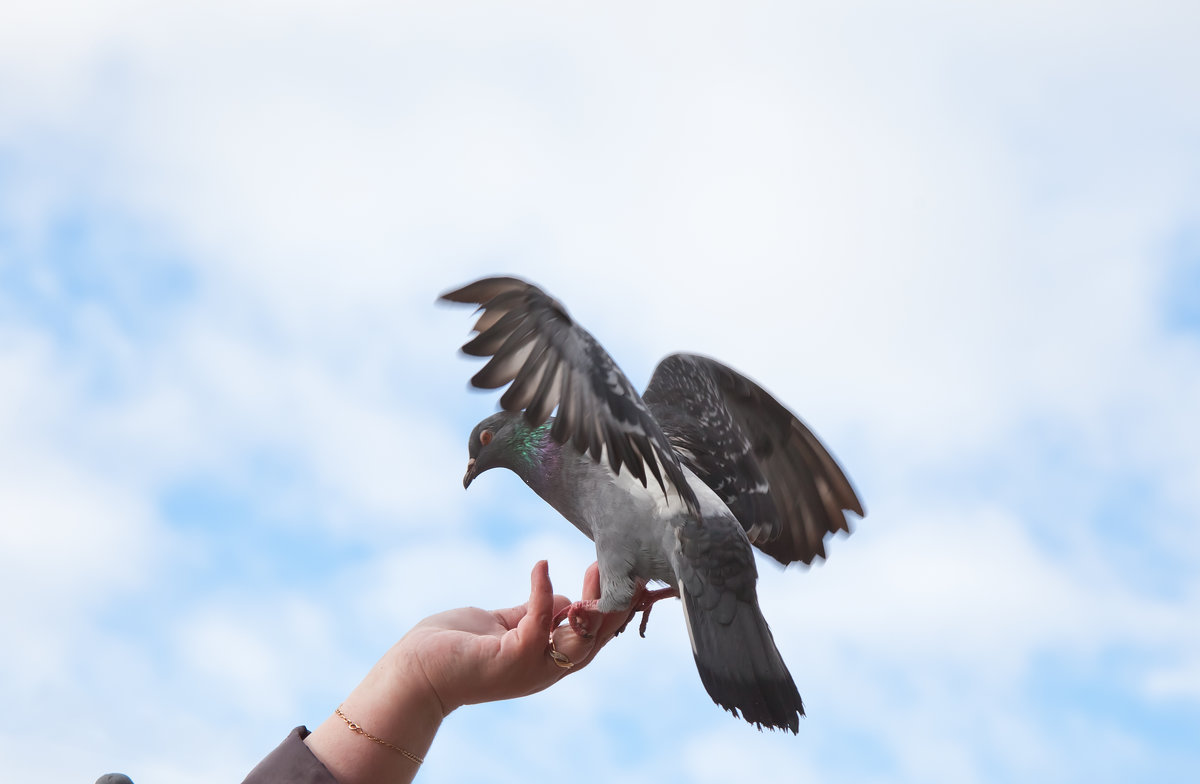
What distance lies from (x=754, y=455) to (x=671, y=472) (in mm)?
1135

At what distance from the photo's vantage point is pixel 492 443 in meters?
3.69

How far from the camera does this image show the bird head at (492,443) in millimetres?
3672

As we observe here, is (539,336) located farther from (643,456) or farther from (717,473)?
(717,473)

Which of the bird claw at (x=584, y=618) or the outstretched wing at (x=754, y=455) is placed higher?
the outstretched wing at (x=754, y=455)

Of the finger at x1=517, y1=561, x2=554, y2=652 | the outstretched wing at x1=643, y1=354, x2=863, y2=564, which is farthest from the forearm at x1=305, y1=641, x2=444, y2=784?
the outstretched wing at x1=643, y1=354, x2=863, y2=564

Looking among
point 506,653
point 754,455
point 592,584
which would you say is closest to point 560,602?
point 592,584

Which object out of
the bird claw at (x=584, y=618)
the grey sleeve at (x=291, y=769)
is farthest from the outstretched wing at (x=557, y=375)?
the grey sleeve at (x=291, y=769)

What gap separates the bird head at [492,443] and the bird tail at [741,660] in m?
1.01

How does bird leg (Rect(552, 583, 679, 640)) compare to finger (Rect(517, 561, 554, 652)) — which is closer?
finger (Rect(517, 561, 554, 652))

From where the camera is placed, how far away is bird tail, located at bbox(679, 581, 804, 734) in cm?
287

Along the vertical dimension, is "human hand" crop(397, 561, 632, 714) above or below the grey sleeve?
above

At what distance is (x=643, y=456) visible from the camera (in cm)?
275

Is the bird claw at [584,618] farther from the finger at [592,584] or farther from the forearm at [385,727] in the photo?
the forearm at [385,727]

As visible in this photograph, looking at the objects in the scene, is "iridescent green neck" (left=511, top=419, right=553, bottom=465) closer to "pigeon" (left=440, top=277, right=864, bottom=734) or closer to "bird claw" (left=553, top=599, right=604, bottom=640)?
"pigeon" (left=440, top=277, right=864, bottom=734)
